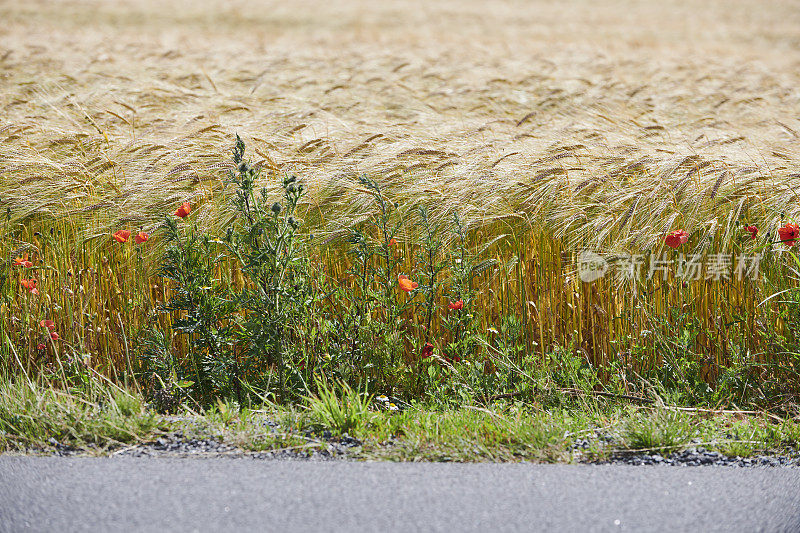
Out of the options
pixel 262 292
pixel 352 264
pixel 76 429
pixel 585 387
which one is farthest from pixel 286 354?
pixel 585 387

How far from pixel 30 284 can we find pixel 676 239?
2.62 metres

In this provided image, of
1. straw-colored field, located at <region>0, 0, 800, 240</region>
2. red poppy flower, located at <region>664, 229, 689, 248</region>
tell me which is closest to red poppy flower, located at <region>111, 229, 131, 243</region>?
straw-colored field, located at <region>0, 0, 800, 240</region>

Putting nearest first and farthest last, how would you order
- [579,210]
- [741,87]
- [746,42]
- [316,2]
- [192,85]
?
[579,210] < [192,85] < [741,87] < [746,42] < [316,2]

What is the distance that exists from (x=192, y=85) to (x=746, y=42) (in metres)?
18.8

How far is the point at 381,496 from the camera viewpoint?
209 cm

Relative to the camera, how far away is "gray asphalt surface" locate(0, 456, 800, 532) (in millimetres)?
1950

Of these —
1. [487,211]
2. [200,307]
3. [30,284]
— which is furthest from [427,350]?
[30,284]

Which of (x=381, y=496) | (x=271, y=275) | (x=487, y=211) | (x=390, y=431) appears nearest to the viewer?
(x=381, y=496)

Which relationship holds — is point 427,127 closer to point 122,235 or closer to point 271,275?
point 271,275

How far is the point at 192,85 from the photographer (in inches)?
310

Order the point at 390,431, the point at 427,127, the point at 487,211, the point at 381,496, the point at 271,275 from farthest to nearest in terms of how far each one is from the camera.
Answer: the point at 427,127 < the point at 487,211 < the point at 271,275 < the point at 390,431 < the point at 381,496

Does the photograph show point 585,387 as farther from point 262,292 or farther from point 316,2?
point 316,2

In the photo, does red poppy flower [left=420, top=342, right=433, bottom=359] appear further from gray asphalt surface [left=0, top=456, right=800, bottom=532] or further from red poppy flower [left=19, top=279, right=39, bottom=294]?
red poppy flower [left=19, top=279, right=39, bottom=294]

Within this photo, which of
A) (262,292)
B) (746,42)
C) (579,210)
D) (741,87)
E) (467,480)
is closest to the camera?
(467,480)
